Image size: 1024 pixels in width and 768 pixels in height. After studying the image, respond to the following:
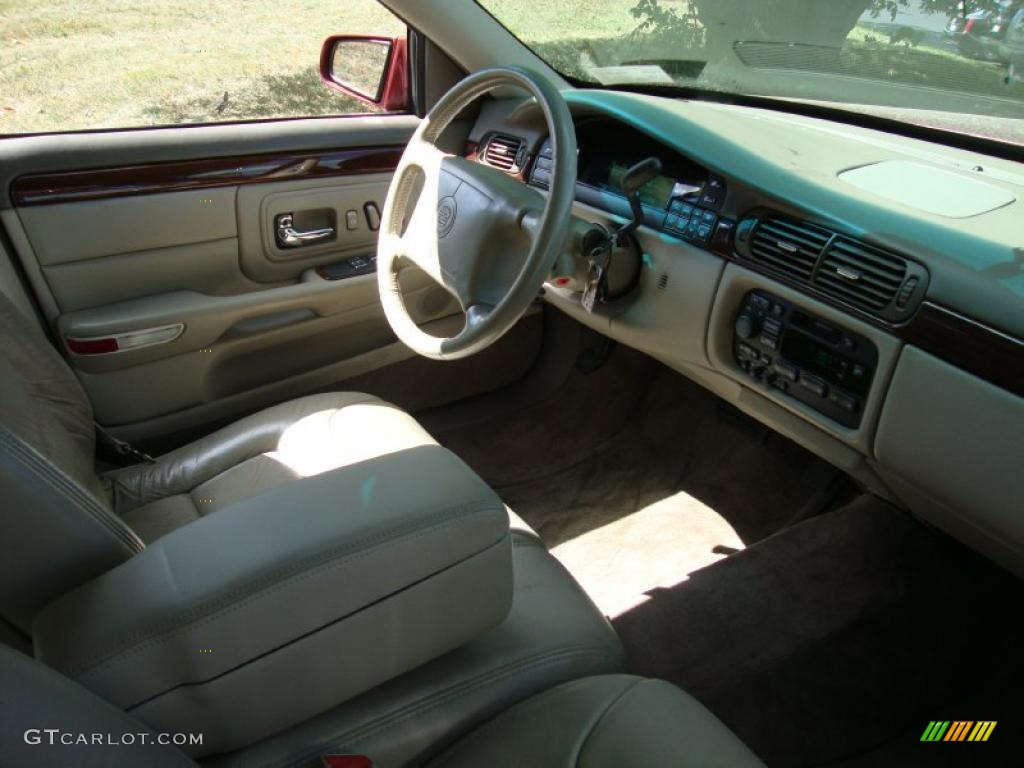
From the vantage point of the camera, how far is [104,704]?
27.9 inches

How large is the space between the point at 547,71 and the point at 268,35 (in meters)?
1.16

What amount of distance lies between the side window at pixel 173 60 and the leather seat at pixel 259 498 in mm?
864

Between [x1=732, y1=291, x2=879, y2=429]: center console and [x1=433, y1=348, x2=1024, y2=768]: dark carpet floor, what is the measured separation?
0.48m

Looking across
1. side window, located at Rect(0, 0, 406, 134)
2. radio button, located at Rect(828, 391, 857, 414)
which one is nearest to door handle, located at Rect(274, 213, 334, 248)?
side window, located at Rect(0, 0, 406, 134)

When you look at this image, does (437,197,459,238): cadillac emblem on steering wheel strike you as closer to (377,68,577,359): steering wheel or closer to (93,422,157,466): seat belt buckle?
(377,68,577,359): steering wheel

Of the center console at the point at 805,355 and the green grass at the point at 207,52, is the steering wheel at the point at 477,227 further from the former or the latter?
the green grass at the point at 207,52

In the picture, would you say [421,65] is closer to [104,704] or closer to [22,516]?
[22,516]

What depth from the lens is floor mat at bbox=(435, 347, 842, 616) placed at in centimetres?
197

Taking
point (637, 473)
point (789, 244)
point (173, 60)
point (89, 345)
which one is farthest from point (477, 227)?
point (173, 60)

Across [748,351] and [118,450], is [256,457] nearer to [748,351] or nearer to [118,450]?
[118,450]

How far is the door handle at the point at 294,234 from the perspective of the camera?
6.73 feet

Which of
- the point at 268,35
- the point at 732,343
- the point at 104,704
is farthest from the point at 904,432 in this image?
the point at 268,35

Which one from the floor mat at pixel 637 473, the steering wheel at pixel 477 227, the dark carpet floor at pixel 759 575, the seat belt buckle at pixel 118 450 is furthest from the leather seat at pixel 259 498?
the floor mat at pixel 637 473

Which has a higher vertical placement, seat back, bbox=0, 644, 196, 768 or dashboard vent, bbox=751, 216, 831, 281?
dashboard vent, bbox=751, 216, 831, 281
